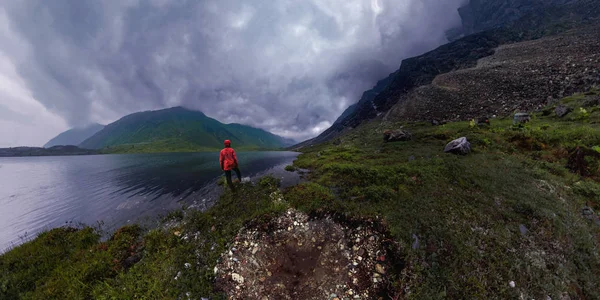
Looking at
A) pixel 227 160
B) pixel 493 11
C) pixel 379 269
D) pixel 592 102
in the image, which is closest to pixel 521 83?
pixel 592 102

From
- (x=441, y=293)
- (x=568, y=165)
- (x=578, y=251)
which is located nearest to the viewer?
(x=441, y=293)

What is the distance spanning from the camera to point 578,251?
6.85 metres

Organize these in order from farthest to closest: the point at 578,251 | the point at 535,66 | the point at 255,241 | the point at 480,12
A: the point at 480,12, the point at 535,66, the point at 255,241, the point at 578,251

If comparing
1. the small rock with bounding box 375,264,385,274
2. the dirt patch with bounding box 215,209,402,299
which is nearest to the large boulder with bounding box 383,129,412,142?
the dirt patch with bounding box 215,209,402,299

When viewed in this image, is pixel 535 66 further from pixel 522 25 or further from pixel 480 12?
pixel 480 12

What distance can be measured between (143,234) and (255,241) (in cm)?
697

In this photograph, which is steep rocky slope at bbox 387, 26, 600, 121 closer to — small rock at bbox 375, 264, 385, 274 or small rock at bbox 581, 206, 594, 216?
small rock at bbox 581, 206, 594, 216

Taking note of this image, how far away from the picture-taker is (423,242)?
7.17m

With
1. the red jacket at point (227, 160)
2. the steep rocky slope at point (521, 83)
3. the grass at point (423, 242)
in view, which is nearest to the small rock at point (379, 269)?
the grass at point (423, 242)

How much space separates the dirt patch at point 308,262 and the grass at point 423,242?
59 centimetres

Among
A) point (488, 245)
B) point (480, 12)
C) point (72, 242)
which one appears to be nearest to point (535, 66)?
point (488, 245)

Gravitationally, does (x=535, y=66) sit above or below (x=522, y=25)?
below

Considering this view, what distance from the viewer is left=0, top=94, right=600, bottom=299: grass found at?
5.96m

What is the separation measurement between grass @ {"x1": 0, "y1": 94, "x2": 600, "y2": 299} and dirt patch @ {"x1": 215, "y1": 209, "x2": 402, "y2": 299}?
0.59 metres
